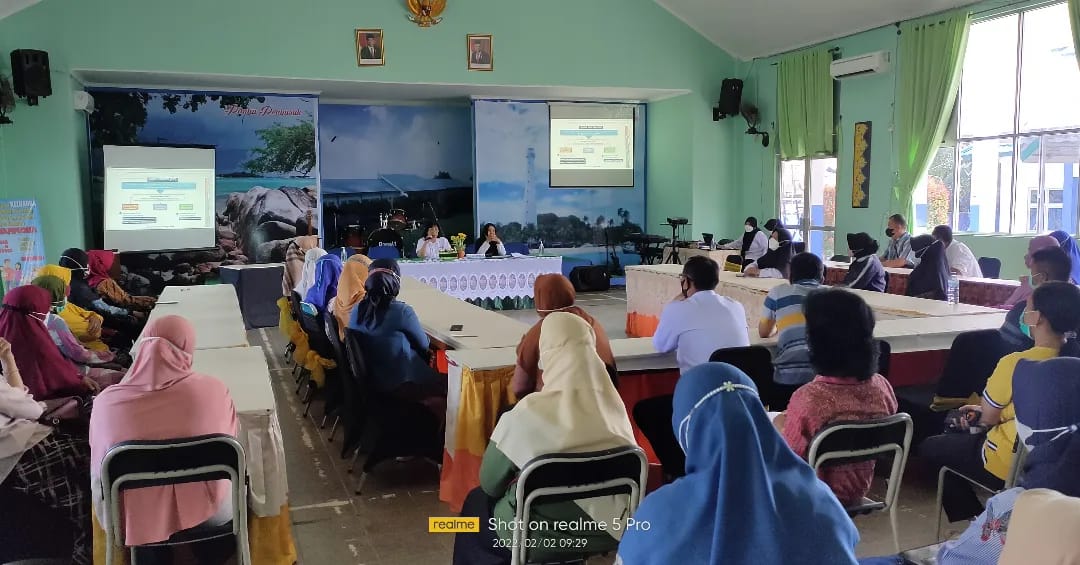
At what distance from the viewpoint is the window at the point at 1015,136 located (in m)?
8.06

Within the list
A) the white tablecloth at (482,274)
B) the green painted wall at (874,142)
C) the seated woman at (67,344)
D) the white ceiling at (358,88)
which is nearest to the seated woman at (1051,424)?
the seated woman at (67,344)

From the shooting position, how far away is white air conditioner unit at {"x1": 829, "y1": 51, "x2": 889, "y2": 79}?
9.78 m

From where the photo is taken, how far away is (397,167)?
41.1 feet

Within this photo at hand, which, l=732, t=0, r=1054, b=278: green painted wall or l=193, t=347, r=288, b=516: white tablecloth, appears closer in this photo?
l=193, t=347, r=288, b=516: white tablecloth

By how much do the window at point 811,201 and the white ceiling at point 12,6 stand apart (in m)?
10.0

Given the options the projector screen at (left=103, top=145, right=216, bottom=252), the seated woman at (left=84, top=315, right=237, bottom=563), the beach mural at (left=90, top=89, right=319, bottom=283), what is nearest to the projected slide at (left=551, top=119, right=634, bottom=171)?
the beach mural at (left=90, top=89, right=319, bottom=283)

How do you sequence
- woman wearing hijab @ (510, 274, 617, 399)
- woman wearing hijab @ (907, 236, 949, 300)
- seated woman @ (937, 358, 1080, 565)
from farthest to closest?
woman wearing hijab @ (907, 236, 949, 300)
woman wearing hijab @ (510, 274, 617, 399)
seated woman @ (937, 358, 1080, 565)

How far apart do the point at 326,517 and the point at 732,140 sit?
10.6 meters

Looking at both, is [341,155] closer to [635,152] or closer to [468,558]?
[635,152]

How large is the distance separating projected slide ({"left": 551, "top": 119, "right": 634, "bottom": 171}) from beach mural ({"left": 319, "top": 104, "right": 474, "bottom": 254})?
146 cm

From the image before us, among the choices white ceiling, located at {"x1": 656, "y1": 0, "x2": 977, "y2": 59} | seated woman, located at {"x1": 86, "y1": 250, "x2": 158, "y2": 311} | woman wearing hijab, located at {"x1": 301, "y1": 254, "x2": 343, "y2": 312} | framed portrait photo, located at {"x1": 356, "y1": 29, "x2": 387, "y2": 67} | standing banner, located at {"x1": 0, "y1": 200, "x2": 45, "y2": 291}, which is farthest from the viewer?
framed portrait photo, located at {"x1": 356, "y1": 29, "x2": 387, "y2": 67}

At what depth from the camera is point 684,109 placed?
12484 millimetres

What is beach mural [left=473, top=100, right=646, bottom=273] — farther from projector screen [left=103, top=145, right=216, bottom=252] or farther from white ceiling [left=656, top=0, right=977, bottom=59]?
projector screen [left=103, top=145, right=216, bottom=252]

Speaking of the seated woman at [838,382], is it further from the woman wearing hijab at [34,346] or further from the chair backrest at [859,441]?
the woman wearing hijab at [34,346]
